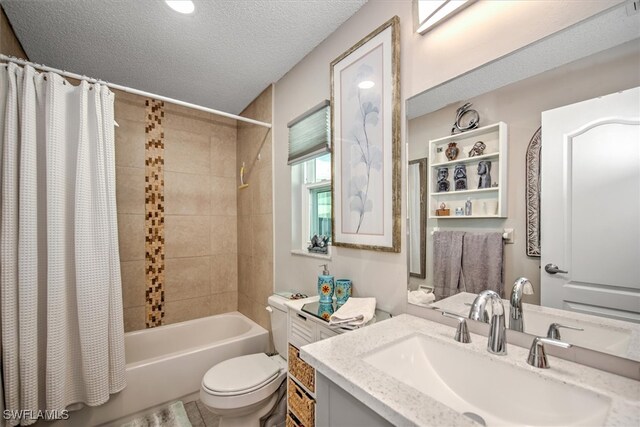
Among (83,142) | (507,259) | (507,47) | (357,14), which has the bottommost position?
(507,259)

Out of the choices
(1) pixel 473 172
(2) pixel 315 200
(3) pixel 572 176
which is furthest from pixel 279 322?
(3) pixel 572 176

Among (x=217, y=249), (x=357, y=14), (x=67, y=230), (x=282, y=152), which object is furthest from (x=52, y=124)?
A: (x=357, y=14)

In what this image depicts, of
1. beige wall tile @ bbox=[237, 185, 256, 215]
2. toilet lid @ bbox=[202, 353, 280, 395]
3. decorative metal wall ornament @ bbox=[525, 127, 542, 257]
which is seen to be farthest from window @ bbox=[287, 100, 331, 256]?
decorative metal wall ornament @ bbox=[525, 127, 542, 257]

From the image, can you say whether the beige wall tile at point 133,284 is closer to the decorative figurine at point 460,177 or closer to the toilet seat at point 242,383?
the toilet seat at point 242,383

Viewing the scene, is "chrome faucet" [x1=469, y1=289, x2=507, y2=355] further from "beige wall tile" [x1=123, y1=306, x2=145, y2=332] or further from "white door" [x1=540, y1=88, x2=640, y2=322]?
"beige wall tile" [x1=123, y1=306, x2=145, y2=332]

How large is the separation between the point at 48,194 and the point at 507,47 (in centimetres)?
221

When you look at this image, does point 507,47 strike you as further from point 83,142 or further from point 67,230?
point 67,230

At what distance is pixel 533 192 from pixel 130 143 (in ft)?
9.10

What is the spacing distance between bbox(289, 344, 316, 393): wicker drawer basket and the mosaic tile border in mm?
1632

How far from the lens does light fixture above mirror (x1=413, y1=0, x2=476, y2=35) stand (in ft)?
3.51

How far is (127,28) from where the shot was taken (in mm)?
1645

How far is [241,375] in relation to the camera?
1.64m

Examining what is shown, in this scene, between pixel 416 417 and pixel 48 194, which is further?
pixel 48 194

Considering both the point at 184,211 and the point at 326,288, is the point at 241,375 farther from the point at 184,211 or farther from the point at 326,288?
the point at 184,211
